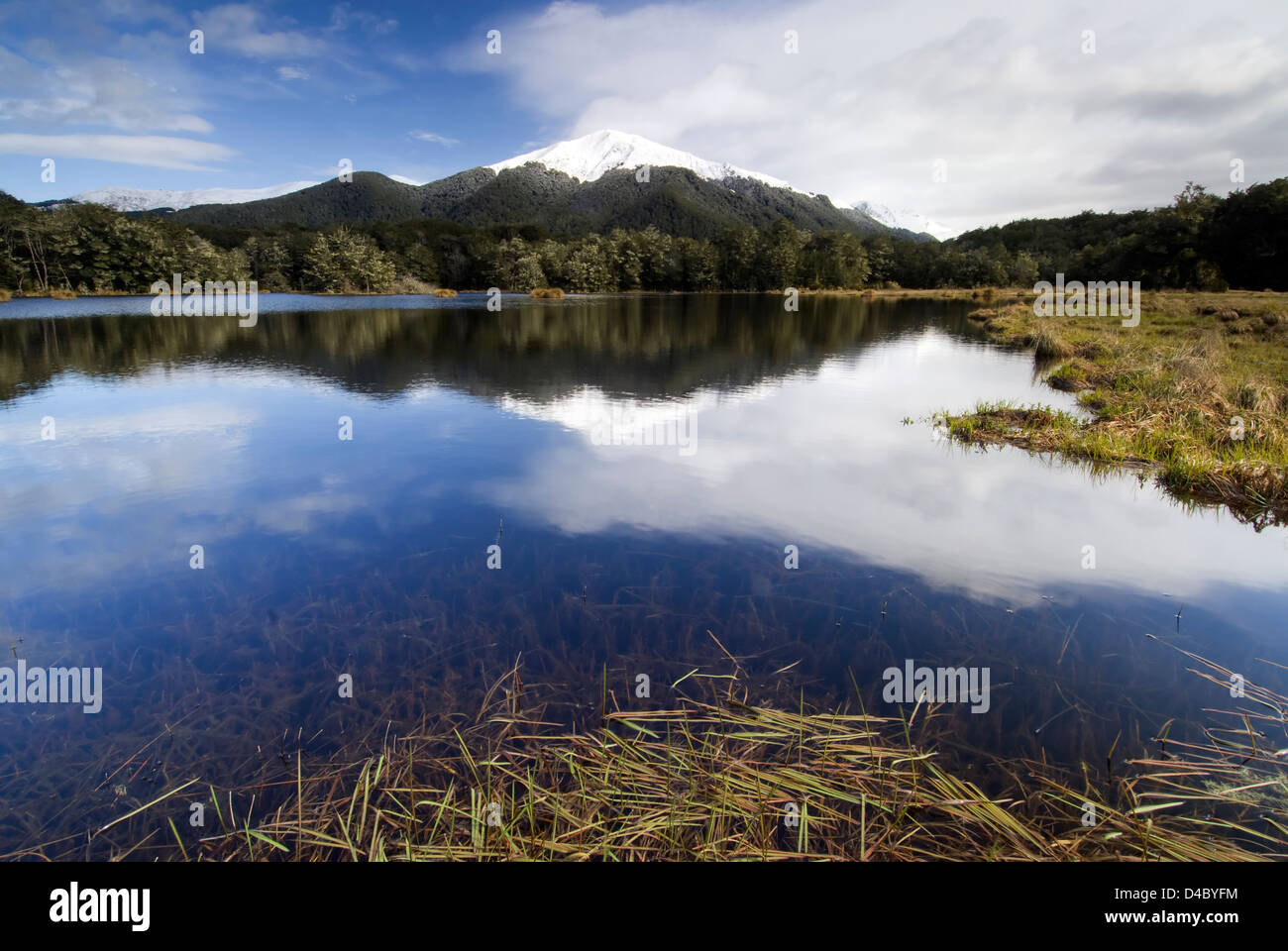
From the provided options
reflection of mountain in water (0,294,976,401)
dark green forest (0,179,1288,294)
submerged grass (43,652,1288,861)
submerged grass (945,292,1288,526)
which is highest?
dark green forest (0,179,1288,294)

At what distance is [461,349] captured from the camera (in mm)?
29797

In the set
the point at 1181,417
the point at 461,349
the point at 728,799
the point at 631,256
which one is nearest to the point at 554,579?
the point at 728,799

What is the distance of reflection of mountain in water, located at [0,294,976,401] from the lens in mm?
21609

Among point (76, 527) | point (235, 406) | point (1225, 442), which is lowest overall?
point (76, 527)

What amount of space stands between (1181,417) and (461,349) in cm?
2684

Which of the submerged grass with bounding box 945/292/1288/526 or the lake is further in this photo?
the submerged grass with bounding box 945/292/1288/526

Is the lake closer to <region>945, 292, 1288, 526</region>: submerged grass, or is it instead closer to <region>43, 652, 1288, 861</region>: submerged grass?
<region>43, 652, 1288, 861</region>: submerged grass

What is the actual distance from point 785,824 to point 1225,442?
1362 cm

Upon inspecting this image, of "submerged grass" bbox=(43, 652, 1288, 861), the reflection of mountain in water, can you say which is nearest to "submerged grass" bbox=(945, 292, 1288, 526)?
"submerged grass" bbox=(43, 652, 1288, 861)

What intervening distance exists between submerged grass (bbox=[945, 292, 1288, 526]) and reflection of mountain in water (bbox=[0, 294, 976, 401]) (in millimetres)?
9478

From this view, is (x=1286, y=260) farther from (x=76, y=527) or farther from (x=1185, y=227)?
(x=76, y=527)

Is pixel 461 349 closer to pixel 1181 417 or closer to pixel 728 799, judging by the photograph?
pixel 1181 417
